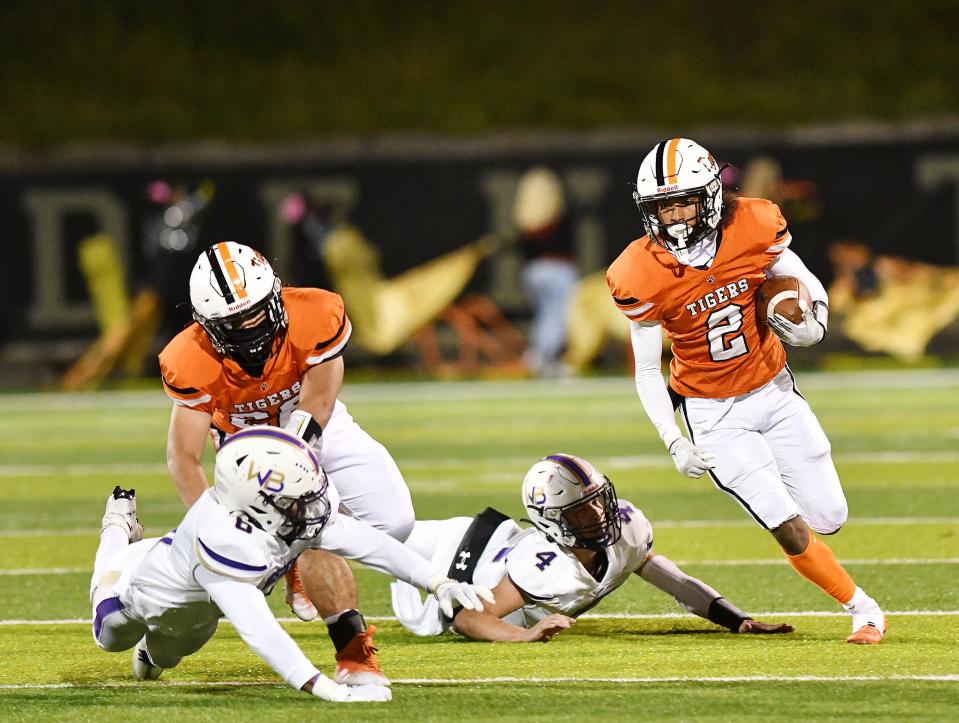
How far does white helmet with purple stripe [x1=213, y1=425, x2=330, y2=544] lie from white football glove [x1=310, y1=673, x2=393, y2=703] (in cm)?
38

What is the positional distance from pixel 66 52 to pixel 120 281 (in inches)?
212

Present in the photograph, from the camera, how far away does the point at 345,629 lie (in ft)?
14.9

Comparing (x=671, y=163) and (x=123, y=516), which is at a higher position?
(x=671, y=163)

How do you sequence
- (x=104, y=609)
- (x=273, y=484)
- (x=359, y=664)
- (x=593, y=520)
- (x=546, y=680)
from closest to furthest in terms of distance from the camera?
(x=273, y=484) < (x=359, y=664) < (x=546, y=680) < (x=104, y=609) < (x=593, y=520)

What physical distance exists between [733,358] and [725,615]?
2.65 feet

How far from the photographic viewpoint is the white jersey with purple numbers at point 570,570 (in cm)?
518

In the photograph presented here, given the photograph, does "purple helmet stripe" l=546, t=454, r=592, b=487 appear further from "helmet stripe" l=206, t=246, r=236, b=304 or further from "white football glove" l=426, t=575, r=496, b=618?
"helmet stripe" l=206, t=246, r=236, b=304

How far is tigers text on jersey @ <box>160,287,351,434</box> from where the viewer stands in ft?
16.8

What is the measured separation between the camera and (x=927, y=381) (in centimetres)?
1302

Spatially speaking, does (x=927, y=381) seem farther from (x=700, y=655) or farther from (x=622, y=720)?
(x=622, y=720)

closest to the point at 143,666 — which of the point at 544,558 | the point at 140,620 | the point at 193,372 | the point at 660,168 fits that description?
the point at 140,620

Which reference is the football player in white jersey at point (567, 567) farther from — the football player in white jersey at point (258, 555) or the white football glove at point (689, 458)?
the football player in white jersey at point (258, 555)

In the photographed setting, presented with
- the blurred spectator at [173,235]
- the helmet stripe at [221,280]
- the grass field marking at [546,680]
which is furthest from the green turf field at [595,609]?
the blurred spectator at [173,235]

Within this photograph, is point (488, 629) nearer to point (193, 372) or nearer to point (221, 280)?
point (193, 372)
